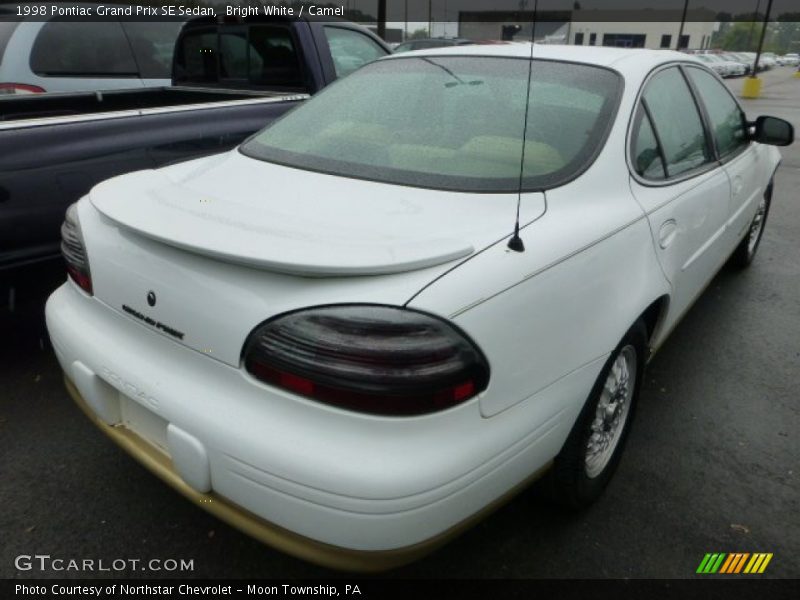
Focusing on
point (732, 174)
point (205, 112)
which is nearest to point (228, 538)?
point (205, 112)

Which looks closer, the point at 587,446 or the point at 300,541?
the point at 300,541

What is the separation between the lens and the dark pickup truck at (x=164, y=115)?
2.70 m

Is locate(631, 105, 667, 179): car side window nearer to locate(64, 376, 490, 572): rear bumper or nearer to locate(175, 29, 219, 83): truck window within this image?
locate(64, 376, 490, 572): rear bumper

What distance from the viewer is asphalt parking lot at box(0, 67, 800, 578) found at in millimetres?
2100

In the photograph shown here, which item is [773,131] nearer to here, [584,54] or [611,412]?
[584,54]

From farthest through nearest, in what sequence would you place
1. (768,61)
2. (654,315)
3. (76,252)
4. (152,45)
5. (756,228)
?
1. (768,61)
2. (152,45)
3. (756,228)
4. (654,315)
5. (76,252)

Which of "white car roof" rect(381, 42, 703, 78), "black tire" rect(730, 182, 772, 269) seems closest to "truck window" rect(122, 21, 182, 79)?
"white car roof" rect(381, 42, 703, 78)

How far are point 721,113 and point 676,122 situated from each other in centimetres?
85

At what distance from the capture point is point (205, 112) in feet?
11.5

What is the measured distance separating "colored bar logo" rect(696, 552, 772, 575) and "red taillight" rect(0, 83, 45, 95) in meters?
5.93

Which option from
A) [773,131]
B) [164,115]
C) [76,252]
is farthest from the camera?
[773,131]

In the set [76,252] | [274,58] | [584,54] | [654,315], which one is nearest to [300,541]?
[76,252]

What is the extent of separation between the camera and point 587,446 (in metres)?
2.12

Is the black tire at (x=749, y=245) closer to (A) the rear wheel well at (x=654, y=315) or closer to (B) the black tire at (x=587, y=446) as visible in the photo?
(A) the rear wheel well at (x=654, y=315)
